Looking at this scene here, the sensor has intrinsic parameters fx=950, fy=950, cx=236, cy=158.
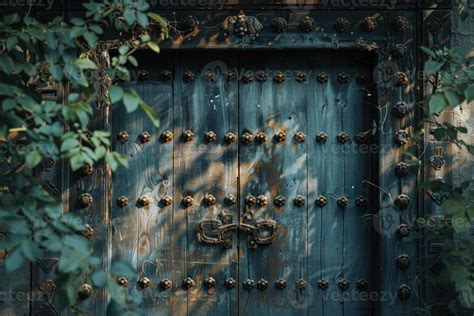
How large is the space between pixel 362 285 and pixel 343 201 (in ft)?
1.61

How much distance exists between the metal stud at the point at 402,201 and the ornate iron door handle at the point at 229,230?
2.32ft

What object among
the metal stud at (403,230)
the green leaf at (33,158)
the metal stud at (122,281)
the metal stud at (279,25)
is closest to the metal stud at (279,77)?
the metal stud at (279,25)

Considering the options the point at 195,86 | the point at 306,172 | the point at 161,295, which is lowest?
the point at 161,295

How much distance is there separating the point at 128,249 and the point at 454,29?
2.23 m

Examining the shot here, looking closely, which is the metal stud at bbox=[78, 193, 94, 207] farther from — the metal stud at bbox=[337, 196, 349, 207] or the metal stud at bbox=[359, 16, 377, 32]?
the metal stud at bbox=[359, 16, 377, 32]

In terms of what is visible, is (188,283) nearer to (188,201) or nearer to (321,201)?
(188,201)

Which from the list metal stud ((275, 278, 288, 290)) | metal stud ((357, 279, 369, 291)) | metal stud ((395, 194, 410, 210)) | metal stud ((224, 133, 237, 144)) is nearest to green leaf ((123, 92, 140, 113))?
metal stud ((224, 133, 237, 144))

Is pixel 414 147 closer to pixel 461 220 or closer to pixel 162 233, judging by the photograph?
pixel 461 220

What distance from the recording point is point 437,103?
445cm

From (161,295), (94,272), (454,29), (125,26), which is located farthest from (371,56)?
(94,272)

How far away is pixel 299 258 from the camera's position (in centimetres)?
544

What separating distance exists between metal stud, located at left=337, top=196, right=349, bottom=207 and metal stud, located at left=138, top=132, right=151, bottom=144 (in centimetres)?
115

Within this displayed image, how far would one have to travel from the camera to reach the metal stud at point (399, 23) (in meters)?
5.34

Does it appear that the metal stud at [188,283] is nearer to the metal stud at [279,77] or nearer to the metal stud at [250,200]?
the metal stud at [250,200]
